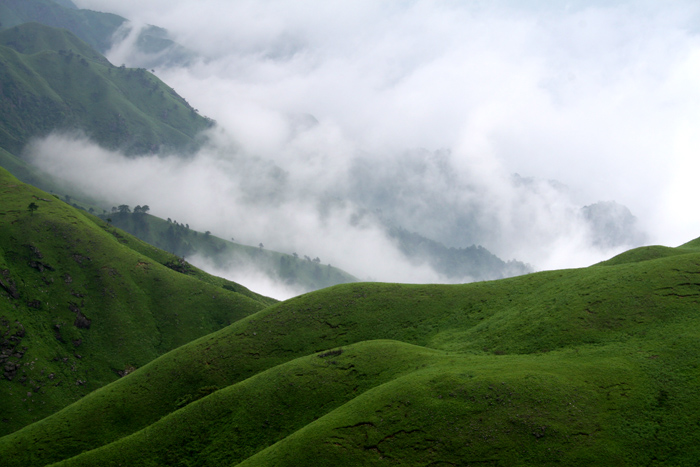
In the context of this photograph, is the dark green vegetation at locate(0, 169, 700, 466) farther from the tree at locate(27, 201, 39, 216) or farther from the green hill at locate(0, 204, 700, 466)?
the tree at locate(27, 201, 39, 216)

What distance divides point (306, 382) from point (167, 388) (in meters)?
27.5

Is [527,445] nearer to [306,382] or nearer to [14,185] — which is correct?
[306,382]

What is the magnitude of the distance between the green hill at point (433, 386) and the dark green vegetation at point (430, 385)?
0.64 feet

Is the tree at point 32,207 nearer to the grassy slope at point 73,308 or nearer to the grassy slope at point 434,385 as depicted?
the grassy slope at point 73,308

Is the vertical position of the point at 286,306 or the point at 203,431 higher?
the point at 286,306

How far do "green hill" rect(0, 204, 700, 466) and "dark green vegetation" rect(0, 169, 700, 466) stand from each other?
0.19m

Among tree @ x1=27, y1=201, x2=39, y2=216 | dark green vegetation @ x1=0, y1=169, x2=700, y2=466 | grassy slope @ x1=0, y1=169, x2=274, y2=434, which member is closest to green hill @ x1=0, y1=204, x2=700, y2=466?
dark green vegetation @ x1=0, y1=169, x2=700, y2=466

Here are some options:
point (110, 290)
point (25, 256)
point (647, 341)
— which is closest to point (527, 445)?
point (647, 341)

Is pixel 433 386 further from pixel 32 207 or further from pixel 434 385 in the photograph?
pixel 32 207

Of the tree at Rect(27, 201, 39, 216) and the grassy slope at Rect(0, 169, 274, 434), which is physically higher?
the tree at Rect(27, 201, 39, 216)

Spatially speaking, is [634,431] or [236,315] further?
[236,315]

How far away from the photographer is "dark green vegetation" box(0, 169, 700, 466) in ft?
137

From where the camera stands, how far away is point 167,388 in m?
72.8

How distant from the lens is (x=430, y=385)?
4944 cm
